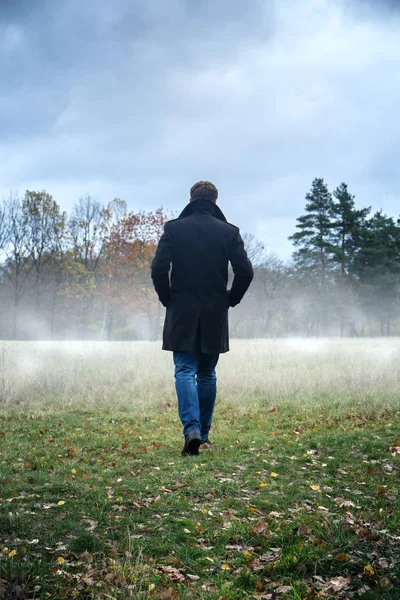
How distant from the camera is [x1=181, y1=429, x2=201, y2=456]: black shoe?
4766 millimetres

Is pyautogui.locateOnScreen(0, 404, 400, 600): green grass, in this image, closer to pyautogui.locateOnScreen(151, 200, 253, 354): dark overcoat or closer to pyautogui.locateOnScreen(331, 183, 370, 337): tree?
pyautogui.locateOnScreen(151, 200, 253, 354): dark overcoat

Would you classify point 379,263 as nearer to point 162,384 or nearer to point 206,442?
point 162,384

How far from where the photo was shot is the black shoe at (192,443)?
4.77 m

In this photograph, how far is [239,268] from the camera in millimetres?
5145

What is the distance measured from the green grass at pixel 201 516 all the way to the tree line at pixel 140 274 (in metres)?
27.0

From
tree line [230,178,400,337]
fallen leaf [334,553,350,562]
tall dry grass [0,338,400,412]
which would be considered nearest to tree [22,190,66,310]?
tree line [230,178,400,337]

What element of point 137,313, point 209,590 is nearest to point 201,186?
point 209,590

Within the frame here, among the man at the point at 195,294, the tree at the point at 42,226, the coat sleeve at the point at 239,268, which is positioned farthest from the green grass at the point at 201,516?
the tree at the point at 42,226

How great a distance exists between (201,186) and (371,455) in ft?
11.1

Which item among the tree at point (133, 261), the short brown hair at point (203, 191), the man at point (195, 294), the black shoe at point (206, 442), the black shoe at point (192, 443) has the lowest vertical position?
the black shoe at point (206, 442)

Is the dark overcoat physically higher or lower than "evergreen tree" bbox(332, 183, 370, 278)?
lower

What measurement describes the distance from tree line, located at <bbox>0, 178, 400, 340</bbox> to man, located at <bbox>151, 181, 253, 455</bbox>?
27031 mm

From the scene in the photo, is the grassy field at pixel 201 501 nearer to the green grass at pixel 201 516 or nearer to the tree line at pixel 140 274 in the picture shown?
the green grass at pixel 201 516

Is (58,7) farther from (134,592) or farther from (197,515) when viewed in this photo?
(134,592)
